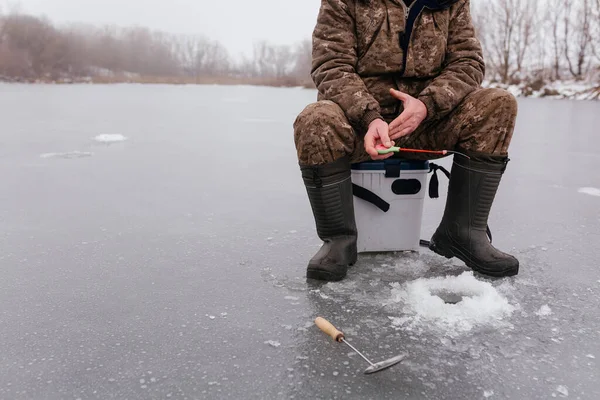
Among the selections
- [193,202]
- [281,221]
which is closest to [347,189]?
[281,221]

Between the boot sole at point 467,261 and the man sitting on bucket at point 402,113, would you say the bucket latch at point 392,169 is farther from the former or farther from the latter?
the boot sole at point 467,261

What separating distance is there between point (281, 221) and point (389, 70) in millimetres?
1057

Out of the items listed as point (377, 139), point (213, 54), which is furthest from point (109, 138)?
point (213, 54)

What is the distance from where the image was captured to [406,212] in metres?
2.23

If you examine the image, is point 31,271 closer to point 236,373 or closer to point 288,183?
point 236,373

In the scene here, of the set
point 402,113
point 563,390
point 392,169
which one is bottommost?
point 563,390

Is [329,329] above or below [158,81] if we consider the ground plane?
below

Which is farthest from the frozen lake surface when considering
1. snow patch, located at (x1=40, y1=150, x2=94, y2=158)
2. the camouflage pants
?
snow patch, located at (x1=40, y1=150, x2=94, y2=158)

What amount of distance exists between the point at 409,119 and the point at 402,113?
1.4 inches

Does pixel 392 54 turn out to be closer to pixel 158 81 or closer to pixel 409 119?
pixel 409 119

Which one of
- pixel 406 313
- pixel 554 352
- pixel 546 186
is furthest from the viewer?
pixel 546 186

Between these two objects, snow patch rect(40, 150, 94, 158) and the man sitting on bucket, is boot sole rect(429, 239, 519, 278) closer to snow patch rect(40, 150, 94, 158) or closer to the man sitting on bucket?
the man sitting on bucket

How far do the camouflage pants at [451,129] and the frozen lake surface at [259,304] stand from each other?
0.48 meters

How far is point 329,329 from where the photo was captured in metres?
1.57
